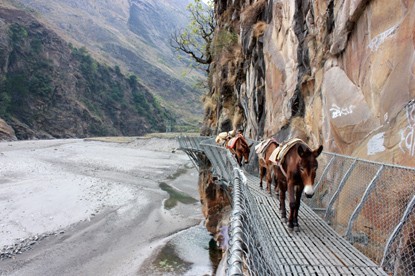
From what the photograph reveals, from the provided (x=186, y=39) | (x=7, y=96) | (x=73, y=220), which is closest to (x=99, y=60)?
(x=7, y=96)

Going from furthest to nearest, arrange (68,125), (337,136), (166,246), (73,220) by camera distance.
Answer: (68,125), (73,220), (166,246), (337,136)

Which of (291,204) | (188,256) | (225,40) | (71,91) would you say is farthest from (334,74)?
(71,91)

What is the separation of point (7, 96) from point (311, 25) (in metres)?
99.5

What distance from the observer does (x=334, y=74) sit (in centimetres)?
976

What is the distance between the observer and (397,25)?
7.10 m

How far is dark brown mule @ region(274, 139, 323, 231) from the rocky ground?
38.4ft

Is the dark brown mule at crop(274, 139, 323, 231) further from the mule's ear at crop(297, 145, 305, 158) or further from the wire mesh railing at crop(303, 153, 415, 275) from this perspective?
the wire mesh railing at crop(303, 153, 415, 275)

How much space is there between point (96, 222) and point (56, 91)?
3605 inches

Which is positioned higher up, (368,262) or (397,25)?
(397,25)

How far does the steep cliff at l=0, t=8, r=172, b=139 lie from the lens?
94.8 m

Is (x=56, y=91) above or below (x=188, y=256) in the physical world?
above

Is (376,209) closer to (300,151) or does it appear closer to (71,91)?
(300,151)

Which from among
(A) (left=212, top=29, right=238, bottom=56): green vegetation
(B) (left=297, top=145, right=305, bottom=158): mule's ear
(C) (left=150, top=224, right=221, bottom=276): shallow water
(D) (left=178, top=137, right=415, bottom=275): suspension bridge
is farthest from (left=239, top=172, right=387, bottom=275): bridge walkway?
(A) (left=212, top=29, right=238, bottom=56): green vegetation

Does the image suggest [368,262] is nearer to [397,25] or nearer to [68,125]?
[397,25]
